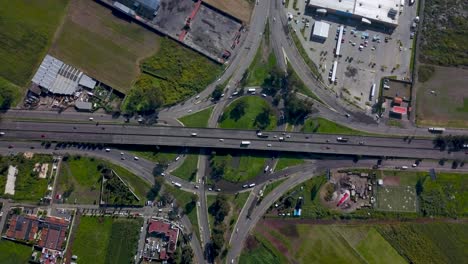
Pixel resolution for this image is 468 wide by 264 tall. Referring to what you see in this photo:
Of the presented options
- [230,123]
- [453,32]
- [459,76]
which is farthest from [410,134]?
[230,123]

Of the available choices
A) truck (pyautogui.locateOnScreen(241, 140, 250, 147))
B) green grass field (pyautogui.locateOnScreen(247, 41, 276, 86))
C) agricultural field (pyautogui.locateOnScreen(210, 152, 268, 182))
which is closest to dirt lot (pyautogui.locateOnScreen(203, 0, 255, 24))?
green grass field (pyautogui.locateOnScreen(247, 41, 276, 86))

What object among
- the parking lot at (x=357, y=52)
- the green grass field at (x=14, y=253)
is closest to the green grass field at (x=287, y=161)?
the parking lot at (x=357, y=52)

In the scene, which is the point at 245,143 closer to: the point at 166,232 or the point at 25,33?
the point at 166,232

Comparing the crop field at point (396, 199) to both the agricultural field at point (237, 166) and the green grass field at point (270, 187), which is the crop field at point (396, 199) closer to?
the green grass field at point (270, 187)

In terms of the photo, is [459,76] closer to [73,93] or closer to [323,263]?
[323,263]

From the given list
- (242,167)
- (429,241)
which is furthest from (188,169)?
(429,241)

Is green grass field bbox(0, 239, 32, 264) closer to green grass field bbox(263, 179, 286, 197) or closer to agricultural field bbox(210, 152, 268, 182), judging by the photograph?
agricultural field bbox(210, 152, 268, 182)
